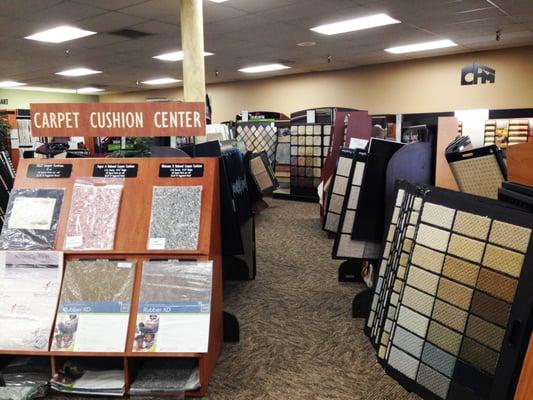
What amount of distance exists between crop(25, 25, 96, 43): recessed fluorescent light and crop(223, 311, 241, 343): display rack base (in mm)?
5805

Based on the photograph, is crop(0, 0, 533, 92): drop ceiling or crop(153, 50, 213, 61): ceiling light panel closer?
crop(0, 0, 533, 92): drop ceiling

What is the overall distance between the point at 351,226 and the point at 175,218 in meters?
1.42

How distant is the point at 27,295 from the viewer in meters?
2.17

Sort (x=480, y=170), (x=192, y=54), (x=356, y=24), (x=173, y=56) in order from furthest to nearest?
(x=173, y=56)
(x=356, y=24)
(x=192, y=54)
(x=480, y=170)

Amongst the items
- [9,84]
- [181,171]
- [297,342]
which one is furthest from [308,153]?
[9,84]

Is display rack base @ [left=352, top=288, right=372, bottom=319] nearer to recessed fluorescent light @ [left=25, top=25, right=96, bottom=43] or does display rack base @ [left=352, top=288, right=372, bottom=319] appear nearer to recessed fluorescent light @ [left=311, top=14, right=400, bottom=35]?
recessed fluorescent light @ [left=311, top=14, right=400, bottom=35]

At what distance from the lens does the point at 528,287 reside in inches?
47.8

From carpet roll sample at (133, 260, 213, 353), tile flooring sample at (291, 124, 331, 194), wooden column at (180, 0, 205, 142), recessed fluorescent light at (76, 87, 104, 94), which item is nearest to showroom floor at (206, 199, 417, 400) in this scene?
carpet roll sample at (133, 260, 213, 353)

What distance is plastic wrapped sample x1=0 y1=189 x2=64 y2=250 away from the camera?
220 cm

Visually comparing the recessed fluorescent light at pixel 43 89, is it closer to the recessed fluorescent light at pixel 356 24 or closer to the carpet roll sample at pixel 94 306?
the recessed fluorescent light at pixel 356 24

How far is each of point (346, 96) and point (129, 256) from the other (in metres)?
10.1

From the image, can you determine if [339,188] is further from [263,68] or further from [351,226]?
[263,68]

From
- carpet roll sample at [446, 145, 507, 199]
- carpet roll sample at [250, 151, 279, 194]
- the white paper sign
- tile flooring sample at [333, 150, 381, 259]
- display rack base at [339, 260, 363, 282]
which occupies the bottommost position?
display rack base at [339, 260, 363, 282]

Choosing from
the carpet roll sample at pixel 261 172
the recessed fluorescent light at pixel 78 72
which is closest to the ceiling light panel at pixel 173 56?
the recessed fluorescent light at pixel 78 72
